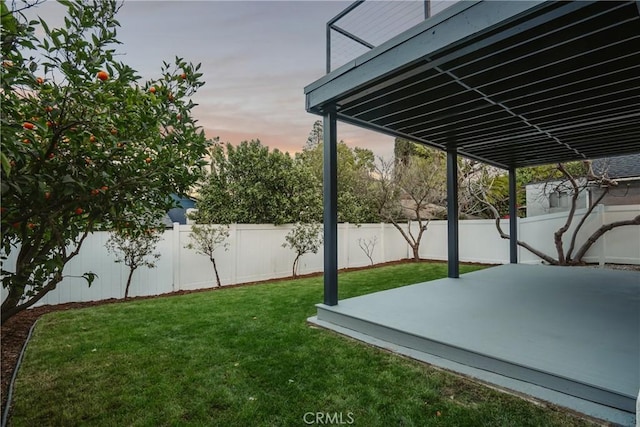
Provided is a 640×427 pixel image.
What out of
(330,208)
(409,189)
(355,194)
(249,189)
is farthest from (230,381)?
(355,194)

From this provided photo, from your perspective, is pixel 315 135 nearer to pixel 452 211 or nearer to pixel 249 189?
pixel 249 189

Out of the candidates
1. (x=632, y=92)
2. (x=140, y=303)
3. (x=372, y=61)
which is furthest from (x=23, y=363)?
(x=632, y=92)

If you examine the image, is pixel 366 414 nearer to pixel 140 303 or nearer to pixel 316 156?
pixel 140 303

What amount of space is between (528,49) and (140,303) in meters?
6.39

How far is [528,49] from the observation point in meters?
3.03

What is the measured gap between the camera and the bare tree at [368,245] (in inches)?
418

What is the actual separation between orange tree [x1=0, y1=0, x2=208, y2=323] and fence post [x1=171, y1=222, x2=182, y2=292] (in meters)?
5.00

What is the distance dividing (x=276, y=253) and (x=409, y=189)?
4987 mm

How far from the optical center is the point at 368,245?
1084 centimetres

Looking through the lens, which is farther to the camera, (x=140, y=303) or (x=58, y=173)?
(x=140, y=303)

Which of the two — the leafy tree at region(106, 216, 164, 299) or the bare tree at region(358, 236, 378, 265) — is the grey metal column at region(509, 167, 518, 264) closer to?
the bare tree at region(358, 236, 378, 265)

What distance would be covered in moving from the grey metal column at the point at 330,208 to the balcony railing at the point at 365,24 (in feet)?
2.41

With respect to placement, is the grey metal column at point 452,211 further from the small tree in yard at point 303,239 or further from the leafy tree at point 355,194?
the leafy tree at point 355,194

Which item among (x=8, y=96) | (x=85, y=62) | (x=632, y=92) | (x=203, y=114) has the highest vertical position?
(x=203, y=114)
